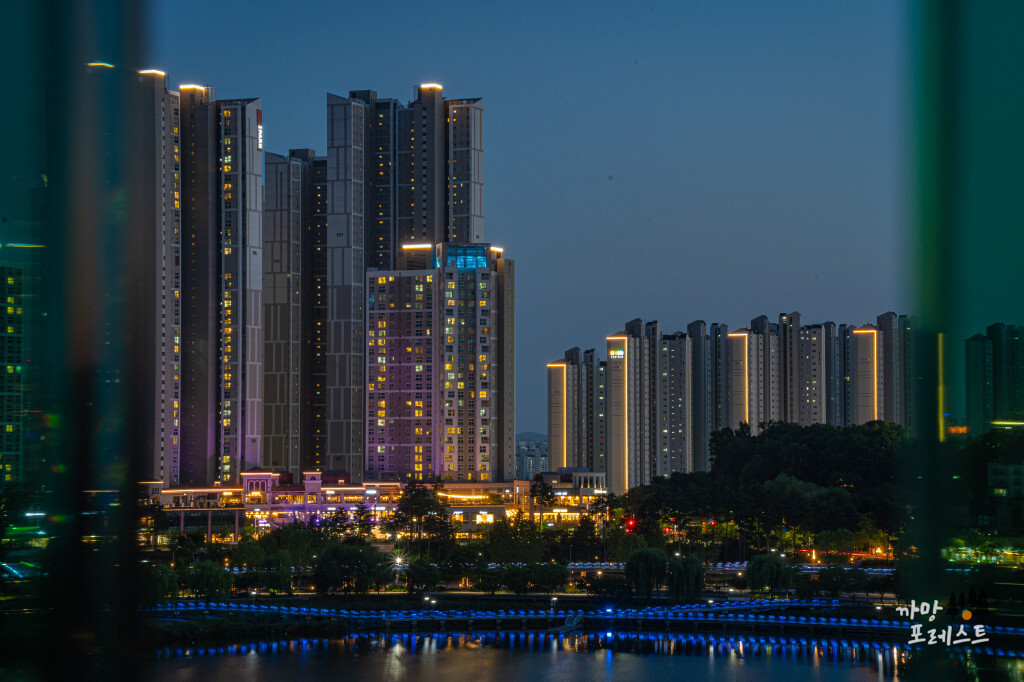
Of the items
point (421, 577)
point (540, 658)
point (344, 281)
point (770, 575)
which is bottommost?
point (540, 658)

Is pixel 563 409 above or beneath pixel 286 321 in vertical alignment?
beneath

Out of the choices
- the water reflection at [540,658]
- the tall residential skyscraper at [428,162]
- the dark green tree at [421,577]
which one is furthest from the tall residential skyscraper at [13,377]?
the tall residential skyscraper at [428,162]

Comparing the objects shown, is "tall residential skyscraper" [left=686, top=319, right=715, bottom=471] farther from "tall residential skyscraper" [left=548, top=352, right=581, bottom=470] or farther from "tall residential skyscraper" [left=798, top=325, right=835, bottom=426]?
"tall residential skyscraper" [left=548, top=352, right=581, bottom=470]

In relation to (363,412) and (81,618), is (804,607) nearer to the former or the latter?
(363,412)

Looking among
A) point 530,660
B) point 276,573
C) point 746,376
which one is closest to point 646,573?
point 530,660

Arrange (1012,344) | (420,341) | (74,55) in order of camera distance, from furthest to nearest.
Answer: (420,341)
(74,55)
(1012,344)

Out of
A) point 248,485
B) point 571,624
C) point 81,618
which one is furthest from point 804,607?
point 81,618

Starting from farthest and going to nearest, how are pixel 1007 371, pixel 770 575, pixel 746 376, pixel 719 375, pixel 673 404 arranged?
pixel 673 404 → pixel 719 375 → pixel 746 376 → pixel 770 575 → pixel 1007 371

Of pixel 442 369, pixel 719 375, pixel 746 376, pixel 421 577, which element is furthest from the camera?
pixel 719 375

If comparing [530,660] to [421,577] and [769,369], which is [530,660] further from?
[769,369]
